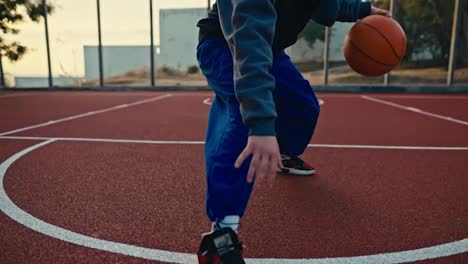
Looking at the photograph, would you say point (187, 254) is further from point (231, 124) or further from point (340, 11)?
point (340, 11)

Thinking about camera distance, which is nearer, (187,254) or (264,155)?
(264,155)

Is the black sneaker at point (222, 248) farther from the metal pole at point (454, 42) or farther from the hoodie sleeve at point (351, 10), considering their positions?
the metal pole at point (454, 42)

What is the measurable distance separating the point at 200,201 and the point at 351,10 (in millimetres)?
1157

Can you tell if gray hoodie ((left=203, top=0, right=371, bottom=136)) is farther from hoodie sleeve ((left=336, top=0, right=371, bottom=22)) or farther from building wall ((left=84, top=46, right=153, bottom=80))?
building wall ((left=84, top=46, right=153, bottom=80))

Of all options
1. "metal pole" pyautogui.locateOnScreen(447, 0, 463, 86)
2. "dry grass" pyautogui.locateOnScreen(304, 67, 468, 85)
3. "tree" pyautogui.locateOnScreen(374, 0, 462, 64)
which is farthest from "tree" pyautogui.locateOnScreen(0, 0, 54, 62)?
"metal pole" pyautogui.locateOnScreen(447, 0, 463, 86)

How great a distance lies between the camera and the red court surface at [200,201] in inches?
60.2

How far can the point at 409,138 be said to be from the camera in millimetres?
3771

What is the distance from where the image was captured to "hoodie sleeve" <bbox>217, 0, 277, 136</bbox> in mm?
977

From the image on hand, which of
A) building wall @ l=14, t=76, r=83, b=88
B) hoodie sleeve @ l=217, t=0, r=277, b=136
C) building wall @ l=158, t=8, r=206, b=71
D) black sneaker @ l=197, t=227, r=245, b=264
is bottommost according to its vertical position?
black sneaker @ l=197, t=227, r=245, b=264

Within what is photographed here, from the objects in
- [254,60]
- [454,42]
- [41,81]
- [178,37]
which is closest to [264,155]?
[254,60]

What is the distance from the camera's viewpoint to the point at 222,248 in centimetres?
126

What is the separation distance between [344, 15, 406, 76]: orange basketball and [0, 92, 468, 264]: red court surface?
685 millimetres

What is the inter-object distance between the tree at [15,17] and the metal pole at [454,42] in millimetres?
9939

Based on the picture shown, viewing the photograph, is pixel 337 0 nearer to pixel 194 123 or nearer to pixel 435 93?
pixel 194 123
